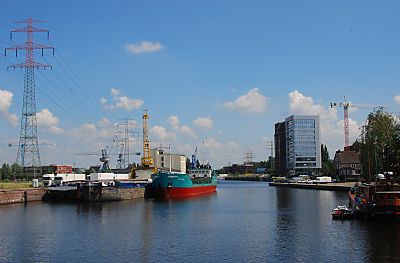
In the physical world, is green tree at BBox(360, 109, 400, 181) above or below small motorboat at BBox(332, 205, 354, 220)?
above

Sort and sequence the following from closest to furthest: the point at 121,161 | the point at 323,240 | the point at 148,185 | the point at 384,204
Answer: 1. the point at 323,240
2. the point at 384,204
3. the point at 148,185
4. the point at 121,161

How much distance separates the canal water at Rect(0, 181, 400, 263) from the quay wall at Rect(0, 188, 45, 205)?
67.8 feet

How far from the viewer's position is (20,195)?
85938 mm

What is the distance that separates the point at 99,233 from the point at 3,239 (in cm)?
853

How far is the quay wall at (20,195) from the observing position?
81.6 meters

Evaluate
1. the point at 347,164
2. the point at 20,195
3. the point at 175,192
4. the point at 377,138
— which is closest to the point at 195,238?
the point at 20,195

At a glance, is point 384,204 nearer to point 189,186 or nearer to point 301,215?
point 301,215

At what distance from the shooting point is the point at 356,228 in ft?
154

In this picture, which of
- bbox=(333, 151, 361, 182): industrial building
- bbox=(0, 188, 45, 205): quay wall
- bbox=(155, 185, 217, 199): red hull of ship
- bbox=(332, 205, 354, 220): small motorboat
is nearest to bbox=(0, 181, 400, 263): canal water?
bbox=(332, 205, 354, 220): small motorboat

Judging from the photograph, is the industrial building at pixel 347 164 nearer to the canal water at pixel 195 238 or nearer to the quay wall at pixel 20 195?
the quay wall at pixel 20 195

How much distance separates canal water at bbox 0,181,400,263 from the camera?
34656 mm

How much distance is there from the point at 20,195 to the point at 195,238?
5329 centimetres

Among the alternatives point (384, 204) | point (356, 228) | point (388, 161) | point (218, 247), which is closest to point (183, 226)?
point (218, 247)

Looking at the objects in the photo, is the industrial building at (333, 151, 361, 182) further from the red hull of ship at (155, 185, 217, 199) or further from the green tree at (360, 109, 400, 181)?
the red hull of ship at (155, 185, 217, 199)
